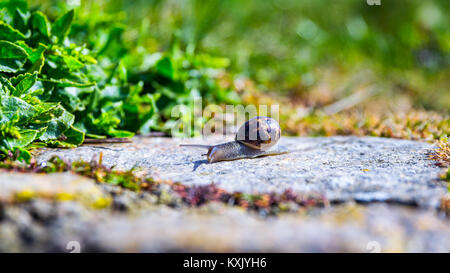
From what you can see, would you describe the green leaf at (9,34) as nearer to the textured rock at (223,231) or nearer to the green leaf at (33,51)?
the green leaf at (33,51)

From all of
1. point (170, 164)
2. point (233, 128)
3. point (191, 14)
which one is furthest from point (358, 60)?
point (170, 164)

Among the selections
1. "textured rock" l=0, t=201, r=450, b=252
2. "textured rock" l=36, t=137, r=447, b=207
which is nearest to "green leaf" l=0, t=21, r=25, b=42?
"textured rock" l=36, t=137, r=447, b=207

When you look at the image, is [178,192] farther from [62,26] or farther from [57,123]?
[62,26]

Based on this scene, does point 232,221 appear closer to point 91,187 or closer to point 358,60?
point 91,187

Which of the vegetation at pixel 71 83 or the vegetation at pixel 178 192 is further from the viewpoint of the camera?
the vegetation at pixel 71 83

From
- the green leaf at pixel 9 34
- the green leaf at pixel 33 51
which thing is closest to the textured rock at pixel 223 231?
the green leaf at pixel 33 51

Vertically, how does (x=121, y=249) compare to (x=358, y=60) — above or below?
below
